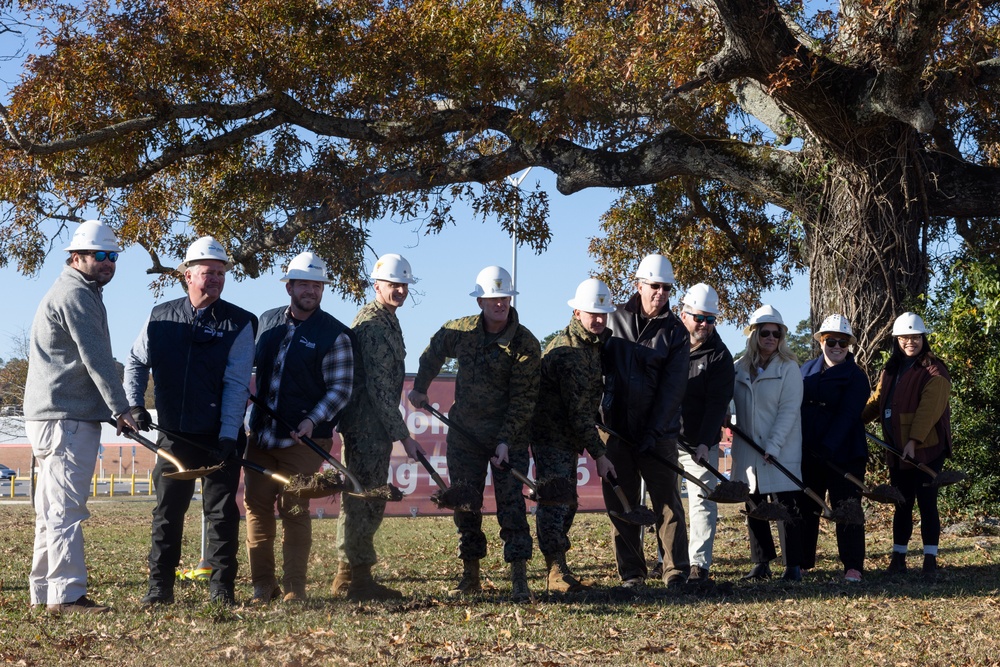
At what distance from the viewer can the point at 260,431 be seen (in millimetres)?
7270

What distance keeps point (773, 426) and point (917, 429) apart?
4.13 feet

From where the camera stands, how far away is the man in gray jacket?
6.43m

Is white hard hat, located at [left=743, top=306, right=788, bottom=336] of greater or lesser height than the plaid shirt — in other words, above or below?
above

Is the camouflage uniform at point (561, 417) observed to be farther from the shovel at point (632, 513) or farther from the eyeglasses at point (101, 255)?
the eyeglasses at point (101, 255)

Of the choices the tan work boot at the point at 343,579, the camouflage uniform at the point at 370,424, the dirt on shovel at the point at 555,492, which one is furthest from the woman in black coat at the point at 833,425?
the tan work boot at the point at 343,579

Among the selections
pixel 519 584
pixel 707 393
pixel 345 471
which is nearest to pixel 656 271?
pixel 707 393

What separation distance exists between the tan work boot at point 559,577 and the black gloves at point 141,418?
2.81 metres

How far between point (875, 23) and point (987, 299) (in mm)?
3327

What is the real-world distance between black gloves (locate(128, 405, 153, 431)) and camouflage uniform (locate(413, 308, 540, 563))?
1.76m

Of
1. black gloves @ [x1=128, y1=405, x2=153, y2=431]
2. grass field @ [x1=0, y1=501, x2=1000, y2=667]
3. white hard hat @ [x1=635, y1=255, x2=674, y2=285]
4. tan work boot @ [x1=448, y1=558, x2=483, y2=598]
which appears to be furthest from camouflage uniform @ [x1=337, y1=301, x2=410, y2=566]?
white hard hat @ [x1=635, y1=255, x2=674, y2=285]

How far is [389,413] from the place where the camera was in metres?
7.22

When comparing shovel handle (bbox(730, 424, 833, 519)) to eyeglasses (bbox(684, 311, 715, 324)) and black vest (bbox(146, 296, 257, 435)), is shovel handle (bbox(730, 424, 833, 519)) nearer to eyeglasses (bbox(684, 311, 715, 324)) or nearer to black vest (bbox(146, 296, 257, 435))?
eyeglasses (bbox(684, 311, 715, 324))

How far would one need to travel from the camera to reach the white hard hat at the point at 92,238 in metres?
6.54

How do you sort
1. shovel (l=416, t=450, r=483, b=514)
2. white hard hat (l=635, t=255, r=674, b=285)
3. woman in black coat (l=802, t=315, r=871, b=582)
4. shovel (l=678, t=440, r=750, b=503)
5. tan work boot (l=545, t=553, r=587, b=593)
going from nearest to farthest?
1. shovel (l=416, t=450, r=483, b=514)
2. tan work boot (l=545, t=553, r=587, b=593)
3. shovel (l=678, t=440, r=750, b=503)
4. white hard hat (l=635, t=255, r=674, b=285)
5. woman in black coat (l=802, t=315, r=871, b=582)
